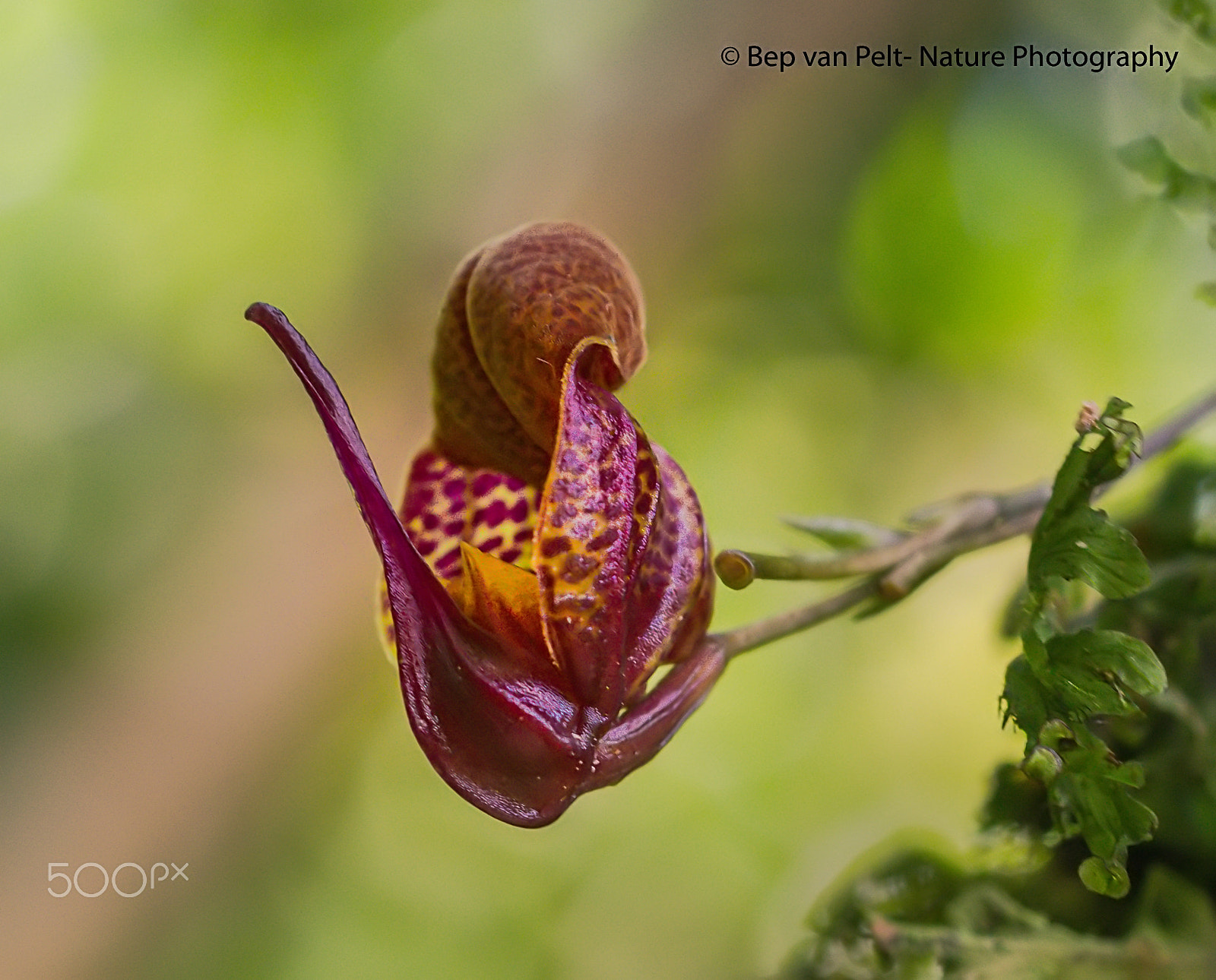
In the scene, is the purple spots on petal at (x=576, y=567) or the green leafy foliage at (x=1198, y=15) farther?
the green leafy foliage at (x=1198, y=15)

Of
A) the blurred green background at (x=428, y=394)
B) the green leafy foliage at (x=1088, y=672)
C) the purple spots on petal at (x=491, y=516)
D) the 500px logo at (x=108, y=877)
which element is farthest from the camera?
the blurred green background at (x=428, y=394)

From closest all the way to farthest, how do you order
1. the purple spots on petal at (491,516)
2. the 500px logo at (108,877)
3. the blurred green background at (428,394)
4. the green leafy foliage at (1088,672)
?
1. the green leafy foliage at (1088,672)
2. the purple spots on petal at (491,516)
3. the 500px logo at (108,877)
4. the blurred green background at (428,394)

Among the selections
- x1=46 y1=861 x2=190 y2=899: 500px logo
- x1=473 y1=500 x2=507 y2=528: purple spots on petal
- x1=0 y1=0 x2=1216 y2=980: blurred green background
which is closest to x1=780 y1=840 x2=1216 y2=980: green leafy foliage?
x1=473 y1=500 x2=507 y2=528: purple spots on petal

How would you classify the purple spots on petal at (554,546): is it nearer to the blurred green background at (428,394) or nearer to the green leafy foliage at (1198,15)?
the green leafy foliage at (1198,15)

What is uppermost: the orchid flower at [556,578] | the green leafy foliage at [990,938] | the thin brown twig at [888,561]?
the orchid flower at [556,578]

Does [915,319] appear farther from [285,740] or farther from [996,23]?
[285,740]

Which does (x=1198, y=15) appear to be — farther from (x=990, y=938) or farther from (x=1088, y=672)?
(x=990, y=938)

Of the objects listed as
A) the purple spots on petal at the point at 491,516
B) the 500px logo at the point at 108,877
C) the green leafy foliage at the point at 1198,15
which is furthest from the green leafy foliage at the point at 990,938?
the 500px logo at the point at 108,877
